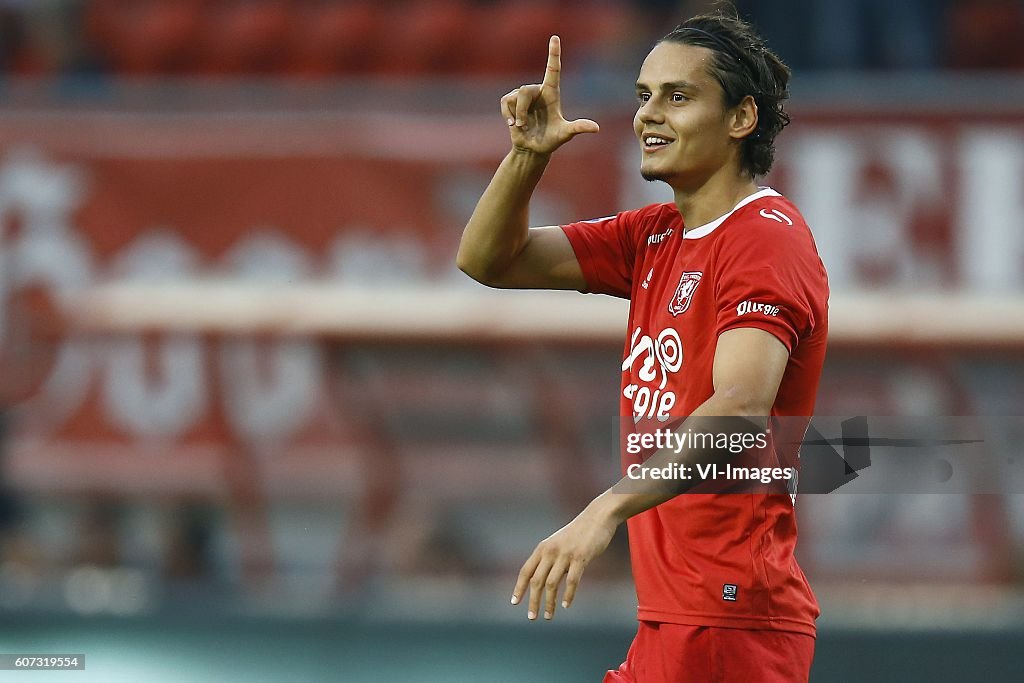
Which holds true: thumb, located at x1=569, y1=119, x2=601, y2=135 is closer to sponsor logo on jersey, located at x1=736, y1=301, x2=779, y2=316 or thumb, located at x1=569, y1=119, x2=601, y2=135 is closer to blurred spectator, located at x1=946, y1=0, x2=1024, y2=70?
sponsor logo on jersey, located at x1=736, y1=301, x2=779, y2=316

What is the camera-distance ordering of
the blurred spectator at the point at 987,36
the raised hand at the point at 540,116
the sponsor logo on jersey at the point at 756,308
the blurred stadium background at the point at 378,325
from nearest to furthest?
the sponsor logo on jersey at the point at 756,308, the raised hand at the point at 540,116, the blurred stadium background at the point at 378,325, the blurred spectator at the point at 987,36

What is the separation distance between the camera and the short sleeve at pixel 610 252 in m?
3.45

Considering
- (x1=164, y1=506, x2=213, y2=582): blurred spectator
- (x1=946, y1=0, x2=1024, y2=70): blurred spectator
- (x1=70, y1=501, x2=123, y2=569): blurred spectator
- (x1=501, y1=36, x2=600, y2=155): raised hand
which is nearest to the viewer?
(x1=501, y1=36, x2=600, y2=155): raised hand

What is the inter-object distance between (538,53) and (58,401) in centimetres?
354

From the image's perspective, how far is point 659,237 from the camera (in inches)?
130

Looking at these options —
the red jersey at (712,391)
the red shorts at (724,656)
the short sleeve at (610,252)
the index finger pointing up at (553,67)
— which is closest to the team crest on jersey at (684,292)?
the red jersey at (712,391)

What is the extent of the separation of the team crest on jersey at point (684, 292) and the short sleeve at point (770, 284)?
9 cm

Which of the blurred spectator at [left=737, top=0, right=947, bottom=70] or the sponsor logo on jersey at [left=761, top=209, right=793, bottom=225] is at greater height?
the blurred spectator at [left=737, top=0, right=947, bottom=70]

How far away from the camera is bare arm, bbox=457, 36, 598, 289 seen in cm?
327

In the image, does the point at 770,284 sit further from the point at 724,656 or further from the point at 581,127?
the point at 724,656

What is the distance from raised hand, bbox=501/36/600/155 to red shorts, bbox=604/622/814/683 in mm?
1070

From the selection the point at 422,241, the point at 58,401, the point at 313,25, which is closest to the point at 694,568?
the point at 422,241


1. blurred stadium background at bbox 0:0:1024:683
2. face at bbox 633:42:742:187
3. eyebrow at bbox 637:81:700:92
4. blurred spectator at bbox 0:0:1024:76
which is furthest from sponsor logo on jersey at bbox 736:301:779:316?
blurred spectator at bbox 0:0:1024:76

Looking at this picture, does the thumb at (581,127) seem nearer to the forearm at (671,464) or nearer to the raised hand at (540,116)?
the raised hand at (540,116)
